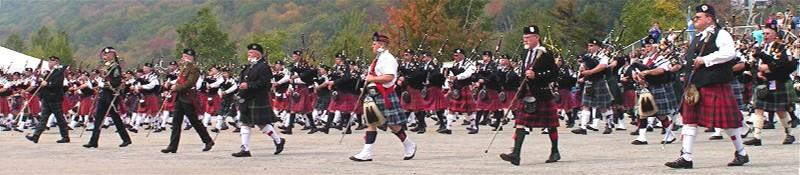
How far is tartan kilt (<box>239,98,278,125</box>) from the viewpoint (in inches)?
477

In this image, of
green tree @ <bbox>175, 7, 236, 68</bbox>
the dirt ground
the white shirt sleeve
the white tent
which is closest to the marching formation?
the white shirt sleeve

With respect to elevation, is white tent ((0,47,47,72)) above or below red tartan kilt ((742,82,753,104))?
above

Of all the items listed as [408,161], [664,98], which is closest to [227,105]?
[664,98]

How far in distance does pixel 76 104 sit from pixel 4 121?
1.59m

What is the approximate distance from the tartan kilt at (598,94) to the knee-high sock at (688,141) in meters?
6.31

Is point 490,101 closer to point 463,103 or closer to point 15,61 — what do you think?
point 463,103

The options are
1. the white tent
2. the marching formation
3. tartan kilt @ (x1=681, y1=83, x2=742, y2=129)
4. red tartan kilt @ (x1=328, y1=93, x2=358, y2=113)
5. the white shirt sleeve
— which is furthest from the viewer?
the white tent

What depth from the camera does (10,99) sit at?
22750 millimetres

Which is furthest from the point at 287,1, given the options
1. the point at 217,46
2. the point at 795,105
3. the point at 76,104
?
the point at 795,105

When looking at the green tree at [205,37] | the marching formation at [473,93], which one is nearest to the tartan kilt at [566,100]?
the marching formation at [473,93]

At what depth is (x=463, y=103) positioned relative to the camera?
684 inches

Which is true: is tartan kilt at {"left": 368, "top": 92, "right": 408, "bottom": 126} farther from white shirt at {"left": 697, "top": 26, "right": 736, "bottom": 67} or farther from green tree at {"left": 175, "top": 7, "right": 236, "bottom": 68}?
green tree at {"left": 175, "top": 7, "right": 236, "bottom": 68}

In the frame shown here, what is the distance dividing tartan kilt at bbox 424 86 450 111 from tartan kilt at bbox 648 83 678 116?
16.0ft

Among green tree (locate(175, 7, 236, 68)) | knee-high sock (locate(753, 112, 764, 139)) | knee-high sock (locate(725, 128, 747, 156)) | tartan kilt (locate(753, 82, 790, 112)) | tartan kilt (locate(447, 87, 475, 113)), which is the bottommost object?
knee-high sock (locate(725, 128, 747, 156))
